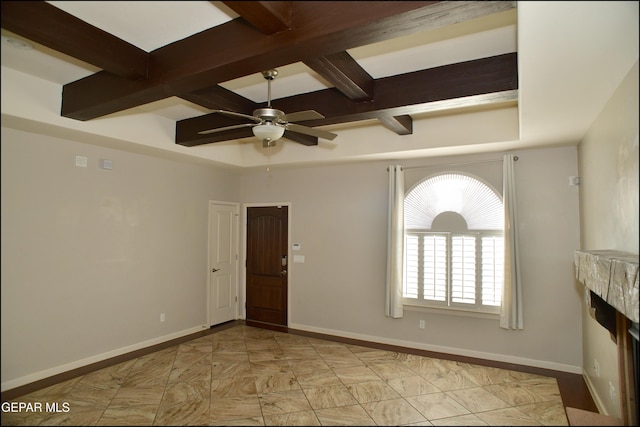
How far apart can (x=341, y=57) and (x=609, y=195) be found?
Answer: 7.39 ft

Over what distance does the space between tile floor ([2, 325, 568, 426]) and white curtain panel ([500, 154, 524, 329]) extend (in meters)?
0.59

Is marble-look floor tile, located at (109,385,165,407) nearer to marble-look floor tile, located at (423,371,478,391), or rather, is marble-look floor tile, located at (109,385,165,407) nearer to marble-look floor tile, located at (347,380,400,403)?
marble-look floor tile, located at (347,380,400,403)

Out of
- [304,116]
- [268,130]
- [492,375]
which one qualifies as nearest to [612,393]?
[492,375]

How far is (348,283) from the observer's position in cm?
542

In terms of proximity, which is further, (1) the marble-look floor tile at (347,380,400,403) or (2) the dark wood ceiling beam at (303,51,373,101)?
(1) the marble-look floor tile at (347,380,400,403)

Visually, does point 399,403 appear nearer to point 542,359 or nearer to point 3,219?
point 542,359

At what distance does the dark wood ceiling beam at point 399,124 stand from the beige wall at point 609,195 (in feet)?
5.68

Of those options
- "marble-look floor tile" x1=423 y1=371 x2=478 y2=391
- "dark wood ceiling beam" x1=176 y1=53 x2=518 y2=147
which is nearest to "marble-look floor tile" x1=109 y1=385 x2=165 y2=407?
"marble-look floor tile" x1=423 y1=371 x2=478 y2=391

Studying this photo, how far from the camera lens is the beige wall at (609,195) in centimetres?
223

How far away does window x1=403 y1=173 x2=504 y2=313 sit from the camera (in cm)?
446

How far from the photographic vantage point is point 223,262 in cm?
612

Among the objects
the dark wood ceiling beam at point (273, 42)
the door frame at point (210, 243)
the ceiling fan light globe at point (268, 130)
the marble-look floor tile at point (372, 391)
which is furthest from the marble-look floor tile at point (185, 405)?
the dark wood ceiling beam at point (273, 42)

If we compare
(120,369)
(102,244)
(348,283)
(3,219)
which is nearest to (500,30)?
(3,219)

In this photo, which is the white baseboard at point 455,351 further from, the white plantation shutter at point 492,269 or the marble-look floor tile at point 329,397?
the marble-look floor tile at point 329,397
